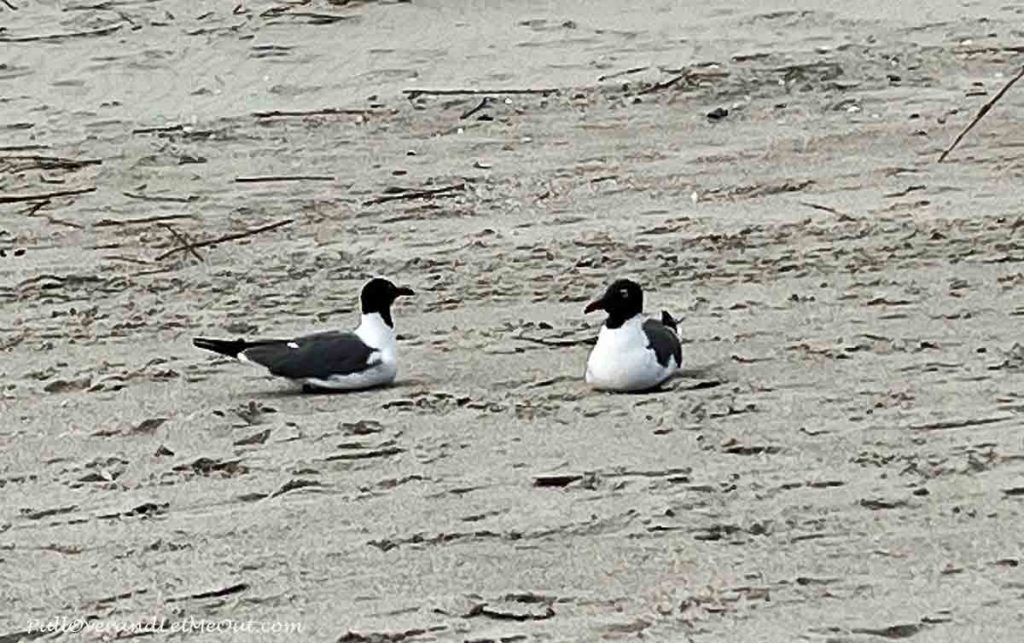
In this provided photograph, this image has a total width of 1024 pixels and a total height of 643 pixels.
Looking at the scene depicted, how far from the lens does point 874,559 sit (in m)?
4.93

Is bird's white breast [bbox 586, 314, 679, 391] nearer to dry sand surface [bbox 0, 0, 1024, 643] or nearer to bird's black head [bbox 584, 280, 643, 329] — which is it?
dry sand surface [bbox 0, 0, 1024, 643]

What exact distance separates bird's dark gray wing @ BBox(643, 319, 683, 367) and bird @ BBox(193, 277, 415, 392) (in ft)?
2.35

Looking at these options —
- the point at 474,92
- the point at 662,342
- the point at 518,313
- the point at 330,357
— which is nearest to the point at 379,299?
the point at 330,357

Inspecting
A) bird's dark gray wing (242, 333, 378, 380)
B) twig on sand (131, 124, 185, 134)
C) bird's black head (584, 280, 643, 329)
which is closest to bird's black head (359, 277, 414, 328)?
bird's dark gray wing (242, 333, 378, 380)

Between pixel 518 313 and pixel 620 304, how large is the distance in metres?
0.90

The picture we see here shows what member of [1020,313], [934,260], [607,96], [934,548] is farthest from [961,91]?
[934,548]

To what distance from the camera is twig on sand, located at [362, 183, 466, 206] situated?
9.30 m

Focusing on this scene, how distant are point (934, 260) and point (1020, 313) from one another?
0.71 m

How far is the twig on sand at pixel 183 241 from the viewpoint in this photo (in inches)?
339

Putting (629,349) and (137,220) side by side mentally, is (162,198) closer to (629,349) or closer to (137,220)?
(137,220)

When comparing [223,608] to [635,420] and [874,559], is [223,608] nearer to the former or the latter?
[874,559]

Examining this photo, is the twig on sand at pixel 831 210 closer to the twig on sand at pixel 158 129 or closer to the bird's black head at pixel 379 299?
the bird's black head at pixel 379 299

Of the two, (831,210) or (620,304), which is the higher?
(620,304)

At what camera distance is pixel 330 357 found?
22.1ft
